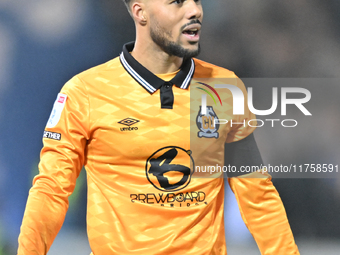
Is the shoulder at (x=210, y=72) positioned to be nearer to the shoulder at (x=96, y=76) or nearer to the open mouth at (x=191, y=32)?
the open mouth at (x=191, y=32)

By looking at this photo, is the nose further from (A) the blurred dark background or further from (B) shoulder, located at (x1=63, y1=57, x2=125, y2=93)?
(A) the blurred dark background

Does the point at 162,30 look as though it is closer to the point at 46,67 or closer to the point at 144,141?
the point at 144,141

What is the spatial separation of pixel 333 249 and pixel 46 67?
1819 millimetres

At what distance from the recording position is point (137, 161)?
142 centimetres

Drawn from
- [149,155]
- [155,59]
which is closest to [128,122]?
[149,155]

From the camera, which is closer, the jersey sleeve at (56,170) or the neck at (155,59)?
the jersey sleeve at (56,170)

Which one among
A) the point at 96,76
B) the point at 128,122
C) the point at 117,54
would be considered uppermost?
the point at 117,54

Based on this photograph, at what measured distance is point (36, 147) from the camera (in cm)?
233

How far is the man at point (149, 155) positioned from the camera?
139 centimetres

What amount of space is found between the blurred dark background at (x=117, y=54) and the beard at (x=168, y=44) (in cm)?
83

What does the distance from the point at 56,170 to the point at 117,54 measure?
1.08 meters

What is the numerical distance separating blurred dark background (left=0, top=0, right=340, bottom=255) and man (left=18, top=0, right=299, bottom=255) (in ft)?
2.68

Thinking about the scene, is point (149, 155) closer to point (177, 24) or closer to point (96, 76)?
point (96, 76)

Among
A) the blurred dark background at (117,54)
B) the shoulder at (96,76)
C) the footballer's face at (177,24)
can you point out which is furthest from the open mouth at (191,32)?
the blurred dark background at (117,54)
